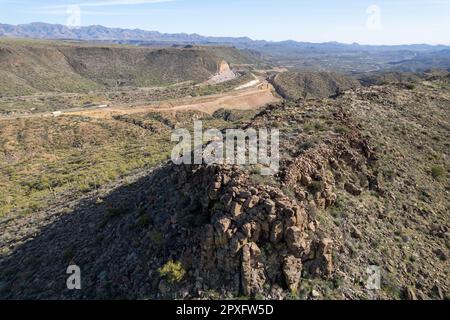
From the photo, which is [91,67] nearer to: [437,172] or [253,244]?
[437,172]

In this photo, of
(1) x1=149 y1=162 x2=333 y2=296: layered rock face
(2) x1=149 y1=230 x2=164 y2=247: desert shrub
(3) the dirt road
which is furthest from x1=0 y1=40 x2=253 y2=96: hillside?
(1) x1=149 y1=162 x2=333 y2=296: layered rock face

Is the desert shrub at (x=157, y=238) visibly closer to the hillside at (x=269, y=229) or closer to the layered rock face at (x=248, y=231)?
the hillside at (x=269, y=229)

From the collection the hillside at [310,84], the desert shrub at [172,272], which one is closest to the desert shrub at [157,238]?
the desert shrub at [172,272]

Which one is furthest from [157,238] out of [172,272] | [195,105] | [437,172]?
[195,105]

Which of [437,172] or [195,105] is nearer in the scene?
[437,172]

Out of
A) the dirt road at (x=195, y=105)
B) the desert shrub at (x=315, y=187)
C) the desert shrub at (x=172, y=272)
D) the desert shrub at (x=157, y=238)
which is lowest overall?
the dirt road at (x=195, y=105)

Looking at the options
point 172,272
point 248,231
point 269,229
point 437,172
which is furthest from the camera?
point 437,172

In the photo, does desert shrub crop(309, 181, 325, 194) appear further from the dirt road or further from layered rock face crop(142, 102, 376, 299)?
the dirt road
